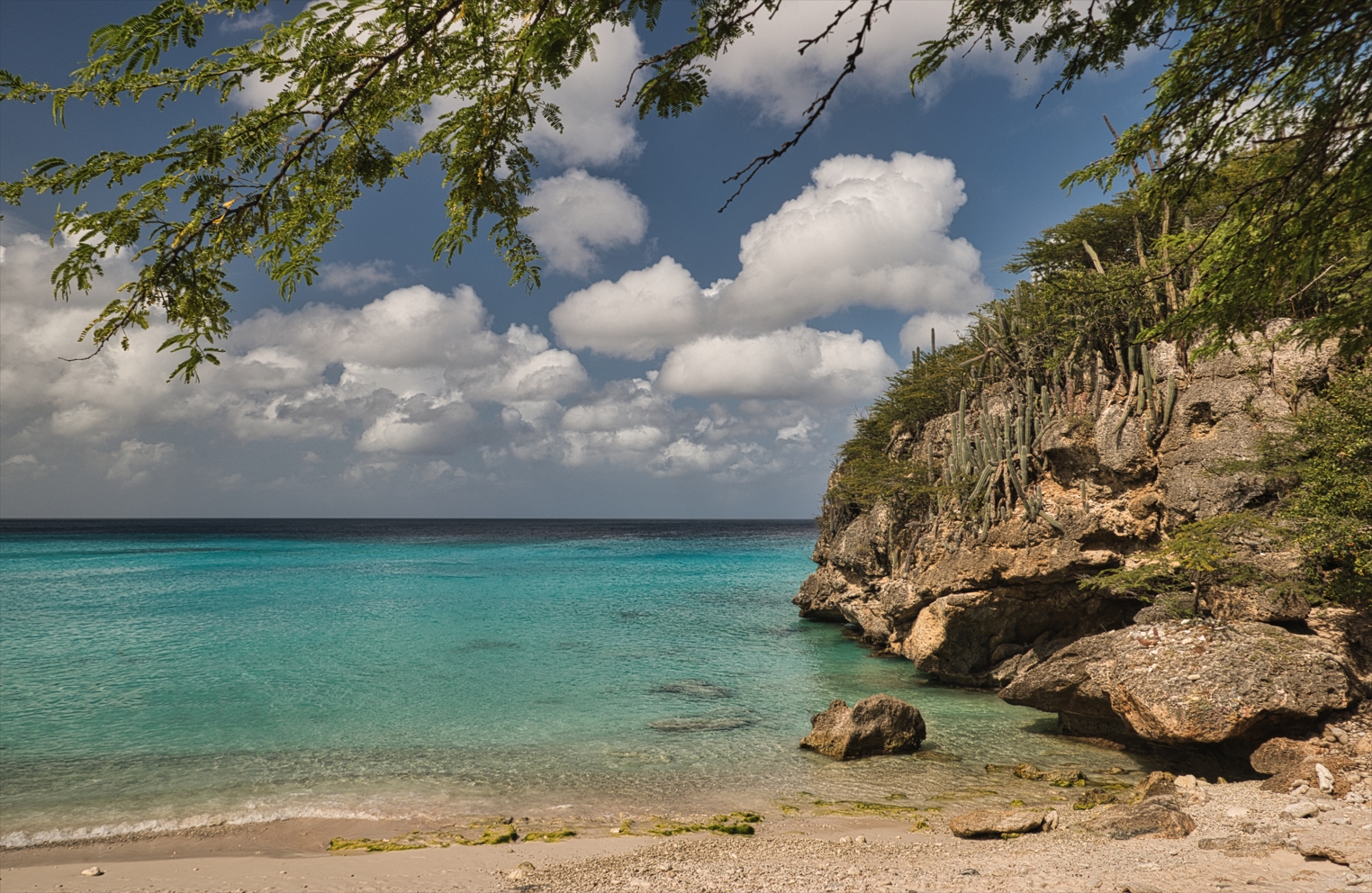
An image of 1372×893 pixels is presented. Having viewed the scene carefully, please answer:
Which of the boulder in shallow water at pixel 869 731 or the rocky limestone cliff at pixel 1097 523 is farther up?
the rocky limestone cliff at pixel 1097 523

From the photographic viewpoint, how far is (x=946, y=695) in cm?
1719

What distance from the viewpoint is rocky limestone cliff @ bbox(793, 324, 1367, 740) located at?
42.4 feet

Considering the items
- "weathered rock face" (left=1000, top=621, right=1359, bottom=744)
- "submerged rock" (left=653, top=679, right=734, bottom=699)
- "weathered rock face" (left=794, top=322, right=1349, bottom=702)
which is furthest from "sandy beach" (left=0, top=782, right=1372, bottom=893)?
"submerged rock" (left=653, top=679, right=734, bottom=699)

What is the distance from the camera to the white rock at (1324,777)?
8454 mm

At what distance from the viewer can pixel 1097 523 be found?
15.5 meters

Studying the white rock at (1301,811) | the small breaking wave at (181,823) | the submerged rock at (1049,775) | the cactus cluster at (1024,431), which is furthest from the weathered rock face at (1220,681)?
the small breaking wave at (181,823)

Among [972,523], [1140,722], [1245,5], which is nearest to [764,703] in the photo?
[972,523]

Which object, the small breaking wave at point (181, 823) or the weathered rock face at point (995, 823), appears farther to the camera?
the small breaking wave at point (181, 823)

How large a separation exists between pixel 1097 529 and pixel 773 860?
11.7 m

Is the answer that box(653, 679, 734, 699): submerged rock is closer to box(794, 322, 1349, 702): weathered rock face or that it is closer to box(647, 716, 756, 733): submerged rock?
box(647, 716, 756, 733): submerged rock

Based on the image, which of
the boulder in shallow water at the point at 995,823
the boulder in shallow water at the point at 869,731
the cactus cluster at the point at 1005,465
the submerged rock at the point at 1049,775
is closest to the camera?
the boulder in shallow water at the point at 995,823

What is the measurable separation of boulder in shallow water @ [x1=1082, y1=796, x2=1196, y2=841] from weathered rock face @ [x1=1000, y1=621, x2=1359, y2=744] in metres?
2.07

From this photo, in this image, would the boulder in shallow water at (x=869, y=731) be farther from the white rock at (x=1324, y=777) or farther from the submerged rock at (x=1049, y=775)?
the white rock at (x=1324, y=777)

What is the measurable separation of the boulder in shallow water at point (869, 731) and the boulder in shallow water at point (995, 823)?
368 centimetres
